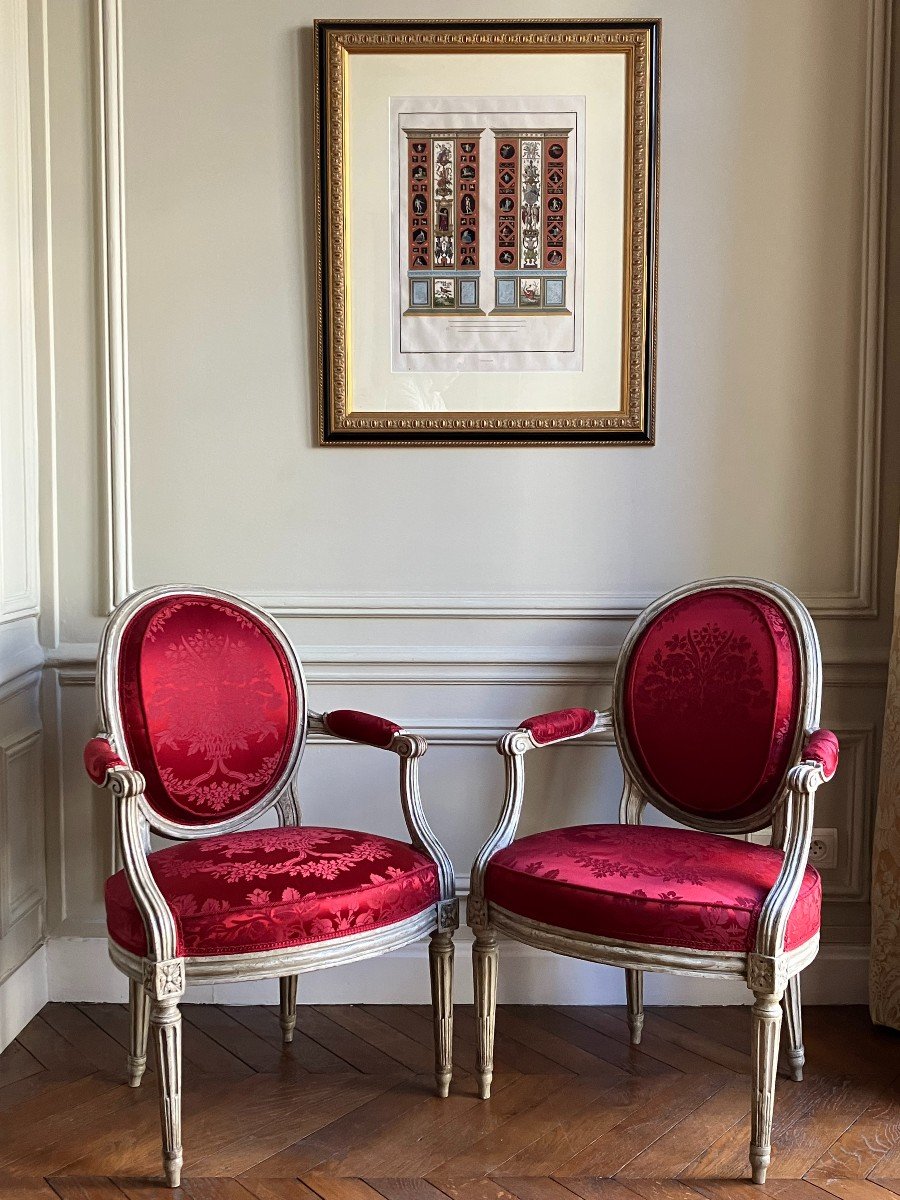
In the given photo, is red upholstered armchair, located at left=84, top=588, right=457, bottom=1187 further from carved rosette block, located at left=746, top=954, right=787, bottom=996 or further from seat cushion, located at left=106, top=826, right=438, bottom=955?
carved rosette block, located at left=746, top=954, right=787, bottom=996

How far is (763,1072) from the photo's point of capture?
→ 176 cm

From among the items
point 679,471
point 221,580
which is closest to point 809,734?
point 679,471

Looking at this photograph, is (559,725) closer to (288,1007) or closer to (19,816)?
(288,1007)

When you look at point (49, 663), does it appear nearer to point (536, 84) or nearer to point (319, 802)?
point (319, 802)

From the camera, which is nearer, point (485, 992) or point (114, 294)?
point (485, 992)

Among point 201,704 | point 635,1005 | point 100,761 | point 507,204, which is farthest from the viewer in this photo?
point 507,204

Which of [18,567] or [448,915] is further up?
[18,567]

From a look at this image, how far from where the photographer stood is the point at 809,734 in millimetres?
2062

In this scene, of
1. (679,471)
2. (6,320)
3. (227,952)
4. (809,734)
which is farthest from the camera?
(679,471)

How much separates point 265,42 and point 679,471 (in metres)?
1.31

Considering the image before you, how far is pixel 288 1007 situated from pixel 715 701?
1.11 m

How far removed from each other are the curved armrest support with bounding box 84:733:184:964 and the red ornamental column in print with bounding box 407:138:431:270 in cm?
127

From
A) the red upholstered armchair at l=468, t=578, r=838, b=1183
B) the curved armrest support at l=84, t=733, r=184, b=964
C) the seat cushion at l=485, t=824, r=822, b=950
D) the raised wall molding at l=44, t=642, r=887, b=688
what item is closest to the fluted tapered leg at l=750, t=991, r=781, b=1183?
the red upholstered armchair at l=468, t=578, r=838, b=1183

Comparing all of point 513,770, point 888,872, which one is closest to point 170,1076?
point 513,770
